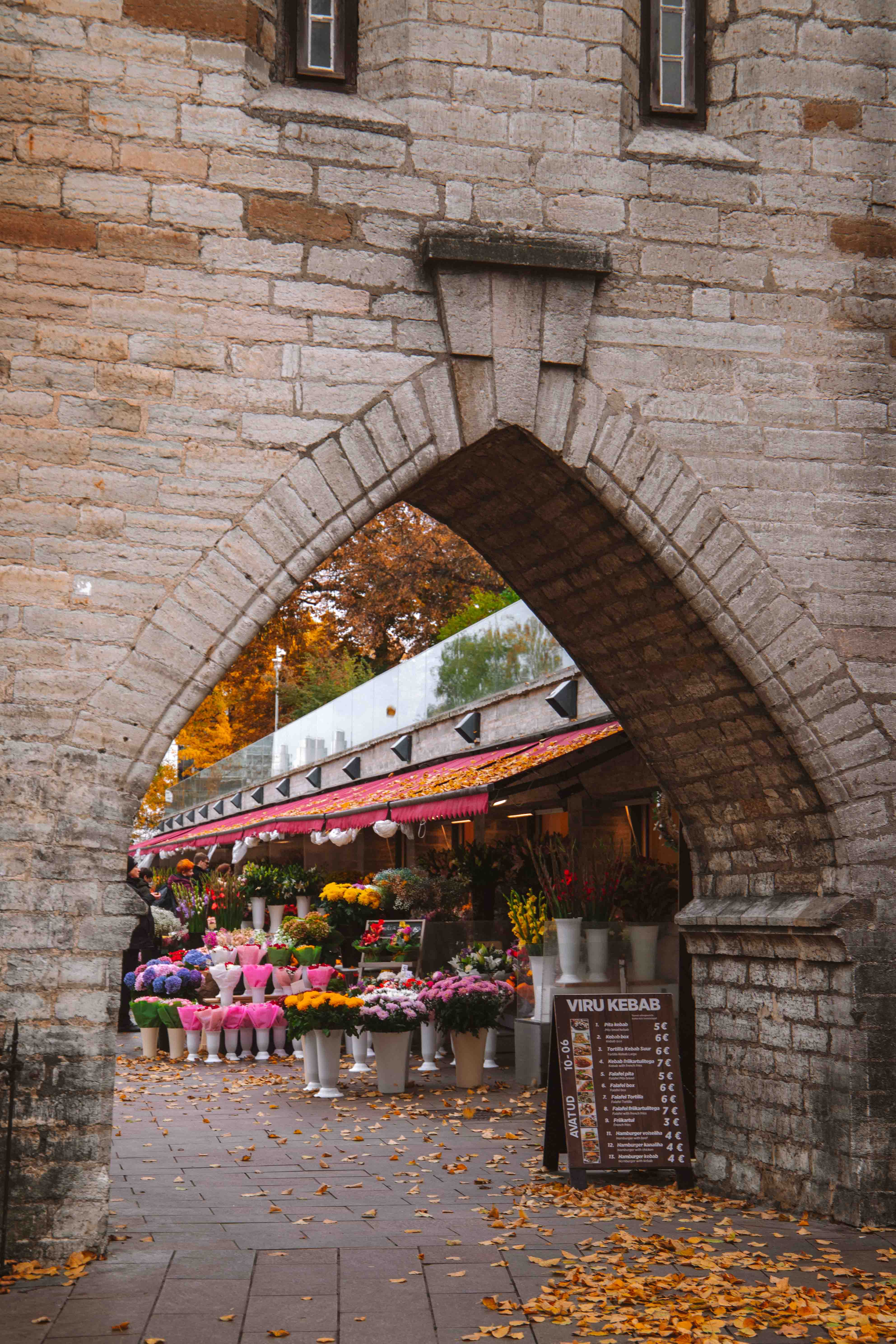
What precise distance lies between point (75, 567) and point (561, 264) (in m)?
2.45

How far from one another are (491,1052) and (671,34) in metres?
7.22

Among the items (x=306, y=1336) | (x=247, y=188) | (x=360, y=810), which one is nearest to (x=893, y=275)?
(x=247, y=188)

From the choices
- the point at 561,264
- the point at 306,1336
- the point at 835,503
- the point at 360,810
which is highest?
the point at 561,264

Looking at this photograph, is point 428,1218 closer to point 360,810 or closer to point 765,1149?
point 765,1149

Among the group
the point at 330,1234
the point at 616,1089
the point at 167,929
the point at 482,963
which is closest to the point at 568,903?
the point at 482,963

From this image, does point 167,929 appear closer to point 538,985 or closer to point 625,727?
point 538,985

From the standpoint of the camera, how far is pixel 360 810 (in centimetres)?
1216

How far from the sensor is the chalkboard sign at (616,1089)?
662 centimetres

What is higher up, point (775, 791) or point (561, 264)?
point (561, 264)

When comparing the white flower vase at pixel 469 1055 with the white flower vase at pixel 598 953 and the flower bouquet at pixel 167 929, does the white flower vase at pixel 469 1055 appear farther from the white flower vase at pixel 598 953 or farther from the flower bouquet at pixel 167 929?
the flower bouquet at pixel 167 929

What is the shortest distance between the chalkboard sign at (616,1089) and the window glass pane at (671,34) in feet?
15.2

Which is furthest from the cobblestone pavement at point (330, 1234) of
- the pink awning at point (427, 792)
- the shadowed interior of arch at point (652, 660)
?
the pink awning at point (427, 792)

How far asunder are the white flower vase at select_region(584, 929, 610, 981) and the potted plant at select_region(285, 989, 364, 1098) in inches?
61.2

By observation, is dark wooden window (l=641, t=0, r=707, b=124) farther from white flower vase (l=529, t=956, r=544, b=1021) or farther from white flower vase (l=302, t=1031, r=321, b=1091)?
white flower vase (l=302, t=1031, r=321, b=1091)
